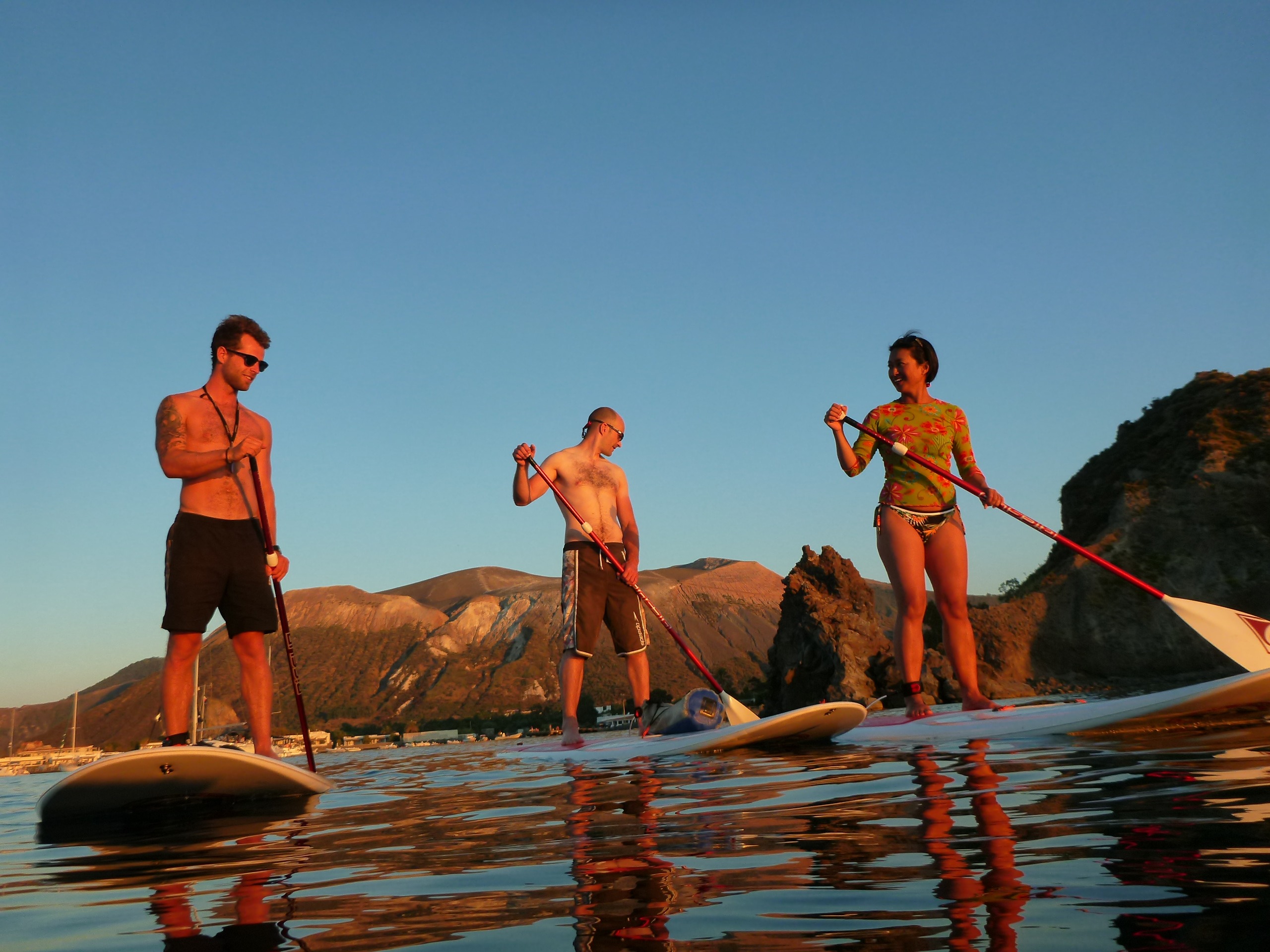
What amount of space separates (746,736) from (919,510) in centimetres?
195

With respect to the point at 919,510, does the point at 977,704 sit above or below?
below

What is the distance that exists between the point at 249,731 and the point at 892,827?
11.7 ft

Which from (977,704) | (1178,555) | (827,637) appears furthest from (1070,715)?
(827,637)

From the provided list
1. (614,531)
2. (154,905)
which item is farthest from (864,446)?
(154,905)

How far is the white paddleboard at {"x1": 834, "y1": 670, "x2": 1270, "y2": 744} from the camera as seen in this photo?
4.44 meters

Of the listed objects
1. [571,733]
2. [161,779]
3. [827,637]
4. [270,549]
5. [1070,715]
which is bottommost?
[571,733]

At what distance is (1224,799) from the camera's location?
232cm

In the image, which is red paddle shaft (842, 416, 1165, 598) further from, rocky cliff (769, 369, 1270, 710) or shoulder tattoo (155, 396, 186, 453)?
rocky cliff (769, 369, 1270, 710)

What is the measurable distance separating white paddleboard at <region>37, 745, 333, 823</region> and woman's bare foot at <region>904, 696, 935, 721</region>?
12.4ft

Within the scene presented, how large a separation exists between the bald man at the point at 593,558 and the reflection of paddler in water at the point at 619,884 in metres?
3.98

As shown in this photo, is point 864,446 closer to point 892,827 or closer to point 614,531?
point 614,531

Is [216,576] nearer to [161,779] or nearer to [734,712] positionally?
[161,779]

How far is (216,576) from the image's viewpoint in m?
4.68

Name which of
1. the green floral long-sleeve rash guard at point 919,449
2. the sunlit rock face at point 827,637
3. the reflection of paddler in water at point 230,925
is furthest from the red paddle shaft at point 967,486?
the sunlit rock face at point 827,637
